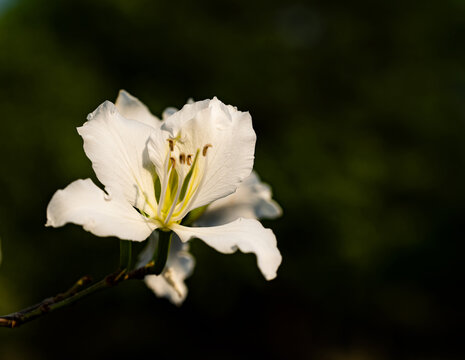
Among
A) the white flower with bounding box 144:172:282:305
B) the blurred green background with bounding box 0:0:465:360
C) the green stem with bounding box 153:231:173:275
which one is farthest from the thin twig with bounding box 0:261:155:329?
the blurred green background with bounding box 0:0:465:360

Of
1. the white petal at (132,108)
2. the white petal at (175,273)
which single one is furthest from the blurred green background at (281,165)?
the white petal at (132,108)

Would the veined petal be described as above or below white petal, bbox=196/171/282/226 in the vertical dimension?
above

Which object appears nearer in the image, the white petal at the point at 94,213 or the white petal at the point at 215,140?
A: the white petal at the point at 94,213

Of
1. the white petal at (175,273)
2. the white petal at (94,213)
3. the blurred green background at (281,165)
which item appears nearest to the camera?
the white petal at (94,213)

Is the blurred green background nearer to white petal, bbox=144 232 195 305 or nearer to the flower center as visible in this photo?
white petal, bbox=144 232 195 305

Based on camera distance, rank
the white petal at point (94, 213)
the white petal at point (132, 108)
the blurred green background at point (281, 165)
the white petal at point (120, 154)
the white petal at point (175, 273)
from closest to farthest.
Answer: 1. the white petal at point (94, 213)
2. the white petal at point (120, 154)
3. the white petal at point (132, 108)
4. the white petal at point (175, 273)
5. the blurred green background at point (281, 165)

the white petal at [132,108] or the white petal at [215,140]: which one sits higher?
the white petal at [132,108]

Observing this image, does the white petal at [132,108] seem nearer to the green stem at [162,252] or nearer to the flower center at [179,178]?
the flower center at [179,178]

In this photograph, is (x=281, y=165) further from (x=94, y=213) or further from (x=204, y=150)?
(x=94, y=213)
